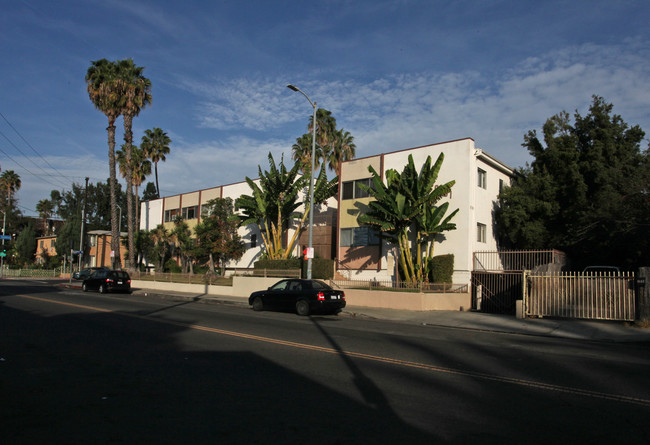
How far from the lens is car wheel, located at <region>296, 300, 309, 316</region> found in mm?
17359

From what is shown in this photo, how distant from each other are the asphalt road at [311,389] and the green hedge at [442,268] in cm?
1078

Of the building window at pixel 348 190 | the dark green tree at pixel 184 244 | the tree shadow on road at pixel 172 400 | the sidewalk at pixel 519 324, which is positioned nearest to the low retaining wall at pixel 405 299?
the sidewalk at pixel 519 324

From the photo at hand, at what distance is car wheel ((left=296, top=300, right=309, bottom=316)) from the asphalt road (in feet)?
18.2

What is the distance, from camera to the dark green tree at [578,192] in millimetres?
23953

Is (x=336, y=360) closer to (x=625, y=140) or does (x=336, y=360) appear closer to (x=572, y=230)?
(x=572, y=230)

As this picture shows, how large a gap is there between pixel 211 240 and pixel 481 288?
2201cm

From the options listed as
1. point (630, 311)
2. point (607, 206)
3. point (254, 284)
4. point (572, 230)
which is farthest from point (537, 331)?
point (254, 284)

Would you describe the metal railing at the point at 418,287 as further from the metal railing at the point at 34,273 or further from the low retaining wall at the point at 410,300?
the metal railing at the point at 34,273

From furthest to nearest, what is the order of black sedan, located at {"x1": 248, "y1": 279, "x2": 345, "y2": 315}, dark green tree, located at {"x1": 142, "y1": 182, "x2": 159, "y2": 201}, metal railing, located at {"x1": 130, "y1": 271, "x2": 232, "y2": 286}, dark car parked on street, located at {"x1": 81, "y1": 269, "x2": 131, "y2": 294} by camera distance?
dark green tree, located at {"x1": 142, "y1": 182, "x2": 159, "y2": 201} < metal railing, located at {"x1": 130, "y1": 271, "x2": 232, "y2": 286} < dark car parked on street, located at {"x1": 81, "y1": 269, "x2": 131, "y2": 294} < black sedan, located at {"x1": 248, "y1": 279, "x2": 345, "y2": 315}

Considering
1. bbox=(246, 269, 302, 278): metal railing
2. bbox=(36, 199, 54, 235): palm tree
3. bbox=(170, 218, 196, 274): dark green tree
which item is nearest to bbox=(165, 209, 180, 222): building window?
bbox=(170, 218, 196, 274): dark green tree

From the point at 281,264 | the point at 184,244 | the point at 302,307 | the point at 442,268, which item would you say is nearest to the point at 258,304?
the point at 302,307

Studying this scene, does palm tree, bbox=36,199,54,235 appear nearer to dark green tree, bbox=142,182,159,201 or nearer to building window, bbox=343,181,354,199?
dark green tree, bbox=142,182,159,201

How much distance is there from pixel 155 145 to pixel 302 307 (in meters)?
37.1

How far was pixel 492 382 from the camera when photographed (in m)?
7.06
